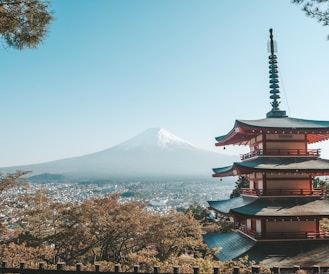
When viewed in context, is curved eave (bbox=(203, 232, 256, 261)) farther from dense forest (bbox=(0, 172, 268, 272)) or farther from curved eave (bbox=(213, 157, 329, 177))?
curved eave (bbox=(213, 157, 329, 177))

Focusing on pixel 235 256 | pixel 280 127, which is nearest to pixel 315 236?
pixel 235 256

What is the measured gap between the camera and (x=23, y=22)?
5.67 metres

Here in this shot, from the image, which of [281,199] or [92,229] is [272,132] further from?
[92,229]

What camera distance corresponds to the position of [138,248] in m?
17.9

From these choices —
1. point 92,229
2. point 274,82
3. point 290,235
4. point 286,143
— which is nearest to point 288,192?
point 290,235

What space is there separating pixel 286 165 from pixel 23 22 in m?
9.47

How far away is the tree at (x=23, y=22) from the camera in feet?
17.9

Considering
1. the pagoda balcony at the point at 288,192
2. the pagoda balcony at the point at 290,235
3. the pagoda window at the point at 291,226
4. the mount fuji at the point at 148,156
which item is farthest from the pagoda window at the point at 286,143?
the mount fuji at the point at 148,156

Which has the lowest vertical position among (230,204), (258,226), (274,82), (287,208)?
(258,226)

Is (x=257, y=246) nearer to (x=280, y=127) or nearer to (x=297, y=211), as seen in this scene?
(x=297, y=211)

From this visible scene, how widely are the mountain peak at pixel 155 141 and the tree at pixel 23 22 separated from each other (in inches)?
6078

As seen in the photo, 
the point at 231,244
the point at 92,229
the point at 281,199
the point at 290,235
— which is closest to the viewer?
the point at 290,235

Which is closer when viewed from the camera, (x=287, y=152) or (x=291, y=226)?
(x=291, y=226)

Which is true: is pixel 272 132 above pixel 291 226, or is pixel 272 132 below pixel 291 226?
above
